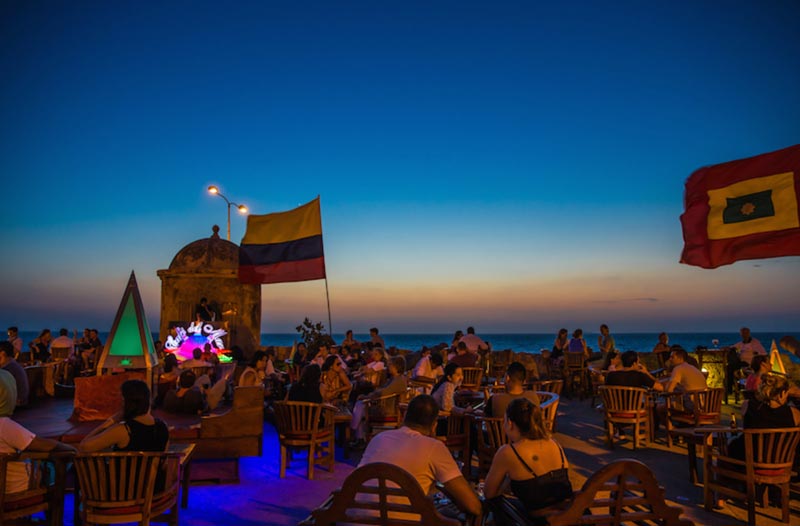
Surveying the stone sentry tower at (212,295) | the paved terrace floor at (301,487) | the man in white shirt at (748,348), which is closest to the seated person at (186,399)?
the paved terrace floor at (301,487)

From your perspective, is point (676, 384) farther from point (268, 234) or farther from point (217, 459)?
point (268, 234)

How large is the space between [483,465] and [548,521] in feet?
9.94

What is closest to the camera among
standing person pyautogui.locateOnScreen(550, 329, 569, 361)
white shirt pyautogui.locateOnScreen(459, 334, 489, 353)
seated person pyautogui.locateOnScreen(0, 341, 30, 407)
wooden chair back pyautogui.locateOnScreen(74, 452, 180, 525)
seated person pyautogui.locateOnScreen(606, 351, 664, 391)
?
wooden chair back pyautogui.locateOnScreen(74, 452, 180, 525)

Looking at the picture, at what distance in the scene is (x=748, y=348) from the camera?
11.5m

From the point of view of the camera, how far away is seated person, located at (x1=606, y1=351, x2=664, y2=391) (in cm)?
766

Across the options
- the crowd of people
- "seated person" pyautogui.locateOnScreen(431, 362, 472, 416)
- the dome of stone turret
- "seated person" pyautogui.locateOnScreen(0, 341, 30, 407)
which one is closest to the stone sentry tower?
the dome of stone turret

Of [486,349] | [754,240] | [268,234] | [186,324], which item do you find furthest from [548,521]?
[186,324]

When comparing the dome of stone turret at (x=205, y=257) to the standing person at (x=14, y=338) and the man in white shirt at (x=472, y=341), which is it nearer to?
the standing person at (x=14, y=338)

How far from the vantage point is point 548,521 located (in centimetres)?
274

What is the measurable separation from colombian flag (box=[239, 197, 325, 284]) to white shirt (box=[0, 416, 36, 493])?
753cm

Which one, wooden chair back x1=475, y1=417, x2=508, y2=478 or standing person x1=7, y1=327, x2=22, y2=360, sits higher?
standing person x1=7, y1=327, x2=22, y2=360

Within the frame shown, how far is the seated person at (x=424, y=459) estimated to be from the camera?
9.80ft

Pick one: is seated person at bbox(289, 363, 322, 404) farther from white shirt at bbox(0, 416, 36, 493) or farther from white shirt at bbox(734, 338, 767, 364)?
white shirt at bbox(734, 338, 767, 364)

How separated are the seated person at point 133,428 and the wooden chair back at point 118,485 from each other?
13 cm
